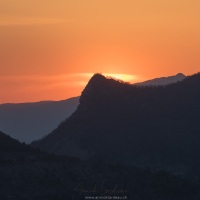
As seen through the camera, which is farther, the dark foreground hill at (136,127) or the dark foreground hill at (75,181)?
the dark foreground hill at (136,127)

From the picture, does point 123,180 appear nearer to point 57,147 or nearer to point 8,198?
point 8,198

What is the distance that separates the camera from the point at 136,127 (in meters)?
105

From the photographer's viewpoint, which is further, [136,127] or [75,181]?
[136,127]

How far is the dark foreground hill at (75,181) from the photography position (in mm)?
60344

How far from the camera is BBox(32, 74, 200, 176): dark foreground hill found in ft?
315

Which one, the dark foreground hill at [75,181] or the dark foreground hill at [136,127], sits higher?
the dark foreground hill at [136,127]

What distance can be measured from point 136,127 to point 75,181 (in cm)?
4139

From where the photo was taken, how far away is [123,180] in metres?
65.6

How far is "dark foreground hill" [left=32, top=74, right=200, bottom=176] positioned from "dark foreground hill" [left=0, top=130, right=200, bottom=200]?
22204 millimetres

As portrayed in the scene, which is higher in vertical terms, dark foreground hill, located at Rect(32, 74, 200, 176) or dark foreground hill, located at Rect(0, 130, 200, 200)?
dark foreground hill, located at Rect(32, 74, 200, 176)

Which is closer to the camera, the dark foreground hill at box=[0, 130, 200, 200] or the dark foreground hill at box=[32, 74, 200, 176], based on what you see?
the dark foreground hill at box=[0, 130, 200, 200]

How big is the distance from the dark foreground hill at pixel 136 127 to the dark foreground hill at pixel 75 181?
22204mm

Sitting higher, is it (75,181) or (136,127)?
(136,127)

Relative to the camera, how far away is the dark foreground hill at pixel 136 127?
96000 millimetres
